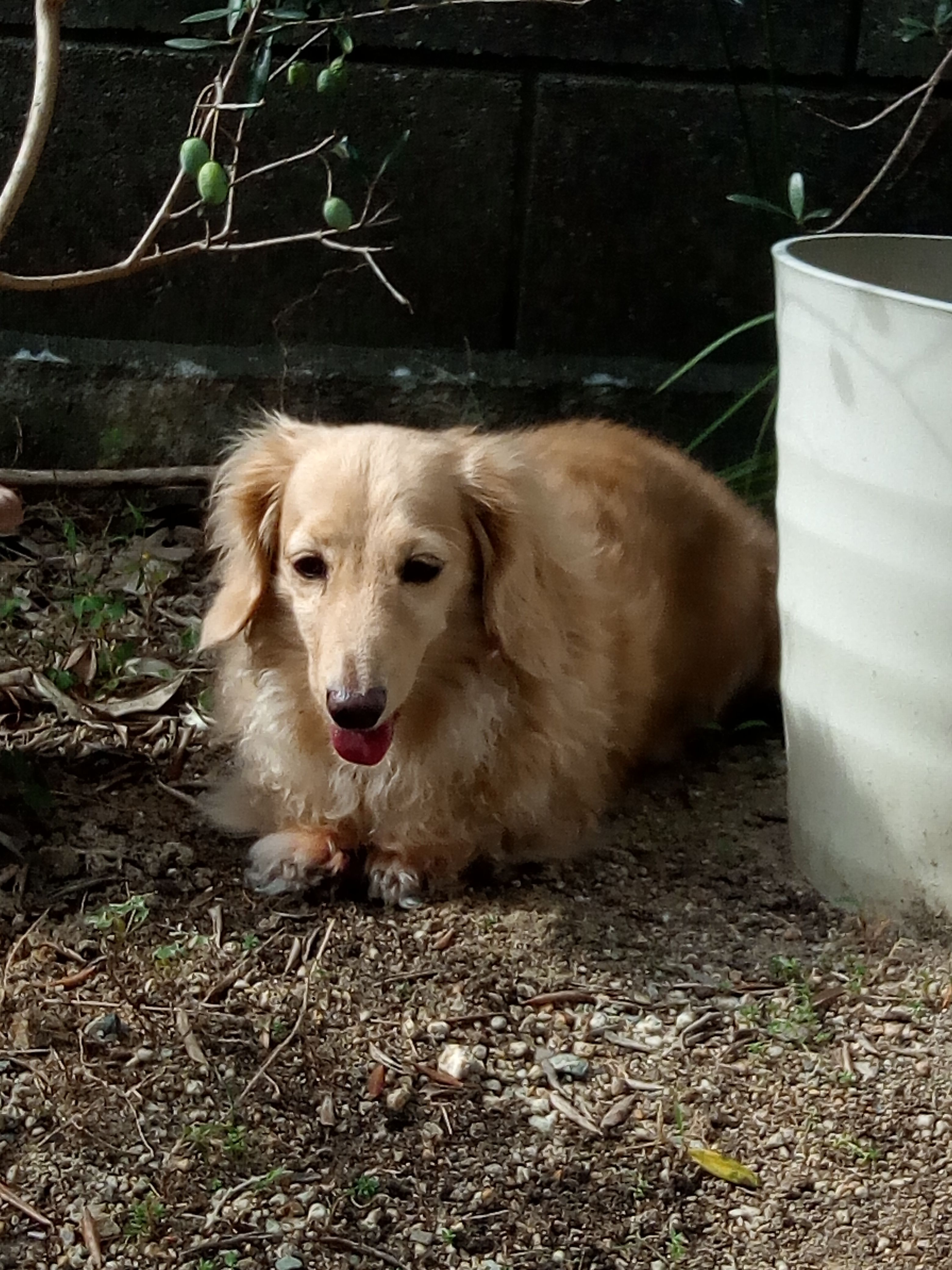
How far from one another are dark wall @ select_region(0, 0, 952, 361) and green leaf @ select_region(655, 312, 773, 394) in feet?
0.17

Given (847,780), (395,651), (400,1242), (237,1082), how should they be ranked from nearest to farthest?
(400,1242), (237,1082), (395,651), (847,780)

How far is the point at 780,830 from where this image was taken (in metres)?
2.71

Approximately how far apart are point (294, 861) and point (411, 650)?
0.48 meters

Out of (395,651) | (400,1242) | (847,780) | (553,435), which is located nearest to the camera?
(400,1242)

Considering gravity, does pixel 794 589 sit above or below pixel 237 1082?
above

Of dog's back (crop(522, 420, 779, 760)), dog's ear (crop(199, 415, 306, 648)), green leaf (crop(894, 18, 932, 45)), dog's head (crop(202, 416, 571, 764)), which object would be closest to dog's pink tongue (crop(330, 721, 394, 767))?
dog's head (crop(202, 416, 571, 764))

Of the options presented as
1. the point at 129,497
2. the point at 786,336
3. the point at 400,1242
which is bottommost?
the point at 400,1242

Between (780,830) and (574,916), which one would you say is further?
(780,830)

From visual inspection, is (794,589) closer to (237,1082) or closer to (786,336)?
(786,336)

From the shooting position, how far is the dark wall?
11.2 ft

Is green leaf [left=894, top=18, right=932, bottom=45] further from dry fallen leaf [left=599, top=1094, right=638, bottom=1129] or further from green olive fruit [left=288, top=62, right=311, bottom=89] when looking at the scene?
dry fallen leaf [left=599, top=1094, right=638, bottom=1129]

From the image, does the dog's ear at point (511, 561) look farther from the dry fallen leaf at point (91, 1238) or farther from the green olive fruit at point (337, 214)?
the dry fallen leaf at point (91, 1238)

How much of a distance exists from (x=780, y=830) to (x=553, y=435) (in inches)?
39.6

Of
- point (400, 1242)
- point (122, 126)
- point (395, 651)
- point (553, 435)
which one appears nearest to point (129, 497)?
point (122, 126)
